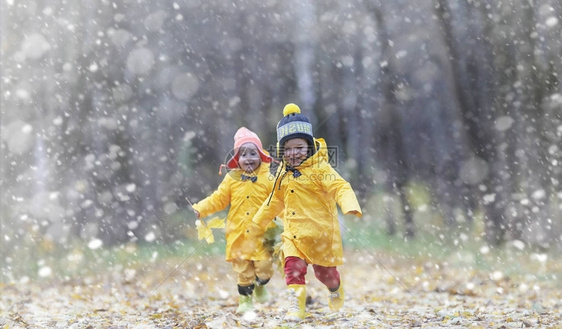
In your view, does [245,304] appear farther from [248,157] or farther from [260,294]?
[248,157]

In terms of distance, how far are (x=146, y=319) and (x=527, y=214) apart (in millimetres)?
7811

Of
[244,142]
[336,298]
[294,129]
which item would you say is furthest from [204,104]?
[336,298]

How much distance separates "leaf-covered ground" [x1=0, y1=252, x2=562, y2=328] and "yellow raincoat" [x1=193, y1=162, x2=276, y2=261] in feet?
2.14

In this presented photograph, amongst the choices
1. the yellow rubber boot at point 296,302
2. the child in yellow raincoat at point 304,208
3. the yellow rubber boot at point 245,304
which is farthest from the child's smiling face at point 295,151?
the yellow rubber boot at point 245,304

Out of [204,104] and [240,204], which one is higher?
[204,104]

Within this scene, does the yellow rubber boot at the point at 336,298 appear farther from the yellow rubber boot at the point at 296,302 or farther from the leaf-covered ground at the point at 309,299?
the yellow rubber boot at the point at 296,302

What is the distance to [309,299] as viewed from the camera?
7363 millimetres

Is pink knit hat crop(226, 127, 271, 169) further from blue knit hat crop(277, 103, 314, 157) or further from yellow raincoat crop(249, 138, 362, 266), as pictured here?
yellow raincoat crop(249, 138, 362, 266)

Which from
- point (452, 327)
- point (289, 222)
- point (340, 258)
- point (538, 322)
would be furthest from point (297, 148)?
point (538, 322)

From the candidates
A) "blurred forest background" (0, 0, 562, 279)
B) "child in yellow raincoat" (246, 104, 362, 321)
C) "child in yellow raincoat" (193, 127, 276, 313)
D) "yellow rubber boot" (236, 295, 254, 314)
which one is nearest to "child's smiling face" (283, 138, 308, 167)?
"child in yellow raincoat" (246, 104, 362, 321)

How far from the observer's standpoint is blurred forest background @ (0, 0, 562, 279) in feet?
44.2

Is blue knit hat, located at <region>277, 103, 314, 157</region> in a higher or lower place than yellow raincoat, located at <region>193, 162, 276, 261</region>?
higher

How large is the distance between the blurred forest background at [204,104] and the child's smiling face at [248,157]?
7.16 metres

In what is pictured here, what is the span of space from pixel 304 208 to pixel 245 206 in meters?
0.97
